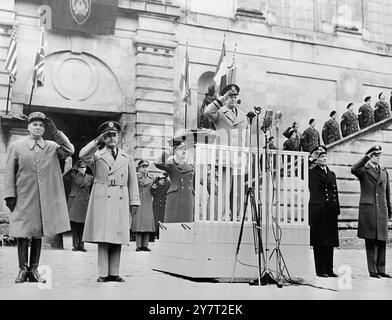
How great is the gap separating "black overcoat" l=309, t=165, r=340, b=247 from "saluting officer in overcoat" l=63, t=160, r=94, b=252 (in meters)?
3.97

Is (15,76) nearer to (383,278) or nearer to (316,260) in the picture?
(316,260)

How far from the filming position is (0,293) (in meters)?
5.11

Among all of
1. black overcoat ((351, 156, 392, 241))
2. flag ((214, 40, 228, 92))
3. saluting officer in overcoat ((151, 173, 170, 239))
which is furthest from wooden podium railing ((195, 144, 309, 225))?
flag ((214, 40, 228, 92))

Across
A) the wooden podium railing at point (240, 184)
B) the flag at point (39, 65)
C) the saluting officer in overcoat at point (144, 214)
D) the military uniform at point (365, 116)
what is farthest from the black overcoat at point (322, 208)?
the military uniform at point (365, 116)

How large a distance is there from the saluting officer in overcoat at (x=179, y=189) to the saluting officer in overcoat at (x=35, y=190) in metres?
2.06

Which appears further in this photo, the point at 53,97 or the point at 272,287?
the point at 53,97

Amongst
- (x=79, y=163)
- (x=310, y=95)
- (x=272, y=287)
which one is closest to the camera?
(x=272, y=287)

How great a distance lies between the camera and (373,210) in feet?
25.2

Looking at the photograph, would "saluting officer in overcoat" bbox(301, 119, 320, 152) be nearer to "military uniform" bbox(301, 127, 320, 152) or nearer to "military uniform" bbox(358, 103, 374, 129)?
"military uniform" bbox(301, 127, 320, 152)

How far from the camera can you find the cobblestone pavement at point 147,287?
525 centimetres

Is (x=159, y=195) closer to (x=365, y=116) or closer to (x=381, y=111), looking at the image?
(x=365, y=116)

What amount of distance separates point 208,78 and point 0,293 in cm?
760

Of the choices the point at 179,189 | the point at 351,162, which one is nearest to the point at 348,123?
the point at 351,162
